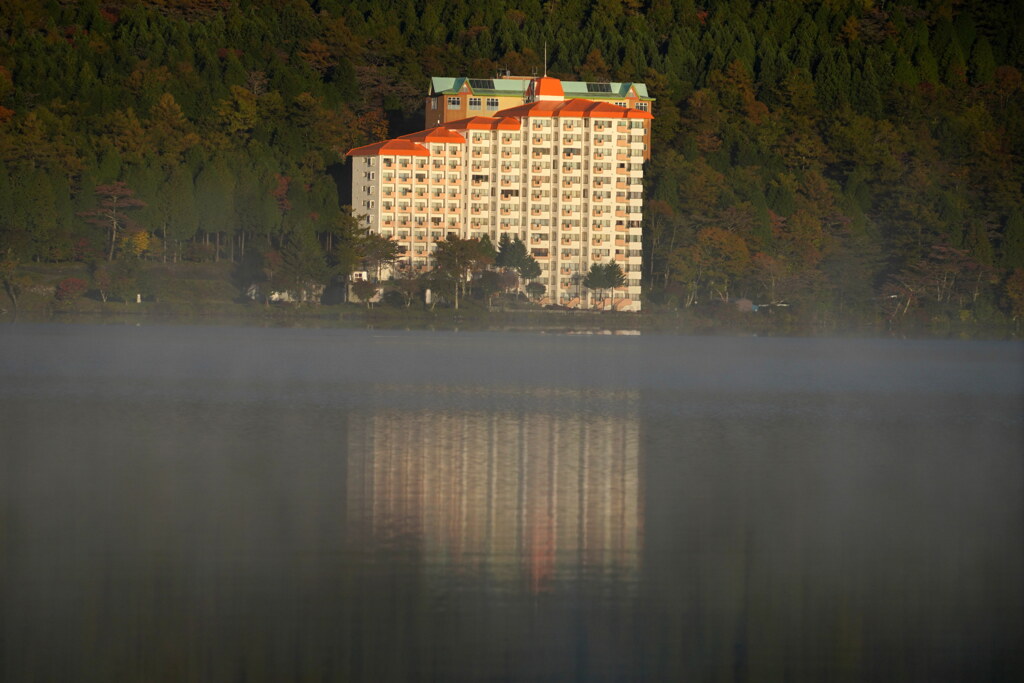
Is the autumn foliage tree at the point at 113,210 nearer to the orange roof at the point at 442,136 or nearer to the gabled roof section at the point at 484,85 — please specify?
the orange roof at the point at 442,136

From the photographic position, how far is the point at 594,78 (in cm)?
14475

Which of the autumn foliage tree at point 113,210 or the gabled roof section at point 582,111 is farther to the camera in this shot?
the gabled roof section at point 582,111

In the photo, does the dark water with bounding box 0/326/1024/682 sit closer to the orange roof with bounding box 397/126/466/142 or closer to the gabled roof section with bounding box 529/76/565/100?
the orange roof with bounding box 397/126/466/142

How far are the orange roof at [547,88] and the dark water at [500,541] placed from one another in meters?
85.1

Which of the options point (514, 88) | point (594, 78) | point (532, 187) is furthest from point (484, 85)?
point (594, 78)

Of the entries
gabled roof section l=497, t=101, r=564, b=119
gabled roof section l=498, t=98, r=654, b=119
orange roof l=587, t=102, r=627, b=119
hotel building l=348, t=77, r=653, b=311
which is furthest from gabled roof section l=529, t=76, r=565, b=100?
orange roof l=587, t=102, r=627, b=119

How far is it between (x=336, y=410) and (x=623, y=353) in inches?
1669

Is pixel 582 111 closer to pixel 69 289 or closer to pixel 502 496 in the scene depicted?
pixel 69 289

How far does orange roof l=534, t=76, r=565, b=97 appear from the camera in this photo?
122562 mm

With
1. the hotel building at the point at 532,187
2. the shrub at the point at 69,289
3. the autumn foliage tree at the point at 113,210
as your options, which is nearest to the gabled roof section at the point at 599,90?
the hotel building at the point at 532,187

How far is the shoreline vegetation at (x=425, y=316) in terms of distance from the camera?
103 metres

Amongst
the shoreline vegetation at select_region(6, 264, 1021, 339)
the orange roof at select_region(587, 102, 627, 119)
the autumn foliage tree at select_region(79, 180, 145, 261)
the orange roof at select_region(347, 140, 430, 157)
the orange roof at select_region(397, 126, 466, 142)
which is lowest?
the shoreline vegetation at select_region(6, 264, 1021, 339)

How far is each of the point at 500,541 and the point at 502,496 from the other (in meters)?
Result: 3.75

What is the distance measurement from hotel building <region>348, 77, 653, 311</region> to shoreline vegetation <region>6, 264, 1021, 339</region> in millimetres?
5123
